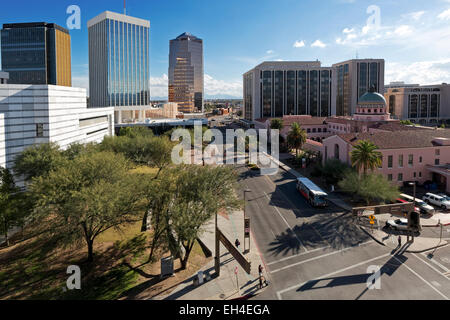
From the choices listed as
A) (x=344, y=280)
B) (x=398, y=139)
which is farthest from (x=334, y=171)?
(x=344, y=280)

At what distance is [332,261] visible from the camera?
93.5 ft

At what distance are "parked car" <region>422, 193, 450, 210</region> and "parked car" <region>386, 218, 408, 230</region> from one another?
1047cm

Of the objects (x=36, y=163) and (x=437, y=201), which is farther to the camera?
(x=437, y=201)

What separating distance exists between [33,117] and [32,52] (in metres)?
162

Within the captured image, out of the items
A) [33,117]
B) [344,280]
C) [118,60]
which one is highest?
[118,60]

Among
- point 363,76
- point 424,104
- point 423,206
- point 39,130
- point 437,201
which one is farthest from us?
point 424,104

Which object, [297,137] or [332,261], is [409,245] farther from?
[297,137]

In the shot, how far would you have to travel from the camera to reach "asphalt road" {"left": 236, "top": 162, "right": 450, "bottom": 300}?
77.6ft

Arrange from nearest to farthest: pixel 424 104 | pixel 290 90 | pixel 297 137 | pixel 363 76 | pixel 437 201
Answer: pixel 437 201
pixel 297 137
pixel 290 90
pixel 363 76
pixel 424 104

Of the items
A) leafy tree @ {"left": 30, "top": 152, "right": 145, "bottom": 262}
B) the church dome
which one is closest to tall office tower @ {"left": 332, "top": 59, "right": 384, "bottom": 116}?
the church dome

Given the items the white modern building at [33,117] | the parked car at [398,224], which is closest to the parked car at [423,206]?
the parked car at [398,224]

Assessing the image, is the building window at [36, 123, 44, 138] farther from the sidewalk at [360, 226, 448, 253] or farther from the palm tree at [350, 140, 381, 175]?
the sidewalk at [360, 226, 448, 253]

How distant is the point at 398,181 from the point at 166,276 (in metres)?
45.1

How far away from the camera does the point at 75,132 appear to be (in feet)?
202
